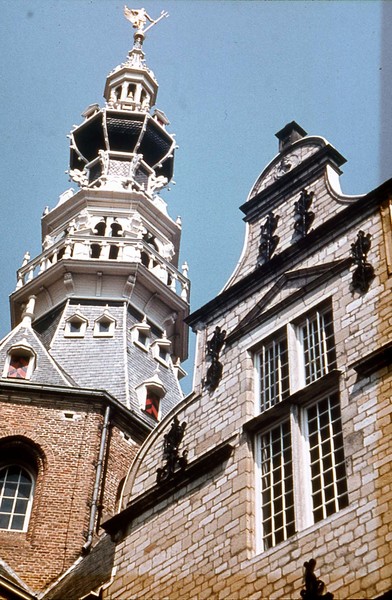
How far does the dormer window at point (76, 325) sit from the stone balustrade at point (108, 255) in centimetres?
322

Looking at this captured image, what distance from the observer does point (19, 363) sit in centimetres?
3100

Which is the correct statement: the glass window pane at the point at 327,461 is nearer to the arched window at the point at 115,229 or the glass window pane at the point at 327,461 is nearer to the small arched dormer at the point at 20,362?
the small arched dormer at the point at 20,362

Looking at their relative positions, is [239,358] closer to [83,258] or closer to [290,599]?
[290,599]

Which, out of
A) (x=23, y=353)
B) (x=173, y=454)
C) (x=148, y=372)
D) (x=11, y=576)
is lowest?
(x=173, y=454)

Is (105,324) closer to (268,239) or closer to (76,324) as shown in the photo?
(76,324)

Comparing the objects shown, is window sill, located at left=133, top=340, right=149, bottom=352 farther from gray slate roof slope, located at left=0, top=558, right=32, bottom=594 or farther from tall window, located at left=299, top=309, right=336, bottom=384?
tall window, located at left=299, top=309, right=336, bottom=384

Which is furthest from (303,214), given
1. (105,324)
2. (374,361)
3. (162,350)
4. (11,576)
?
(162,350)

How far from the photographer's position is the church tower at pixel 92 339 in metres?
26.4

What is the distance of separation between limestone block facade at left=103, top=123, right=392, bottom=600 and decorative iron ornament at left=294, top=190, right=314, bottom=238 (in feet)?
0.11

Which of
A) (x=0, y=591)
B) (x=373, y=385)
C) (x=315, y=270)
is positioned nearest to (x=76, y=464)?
(x=0, y=591)

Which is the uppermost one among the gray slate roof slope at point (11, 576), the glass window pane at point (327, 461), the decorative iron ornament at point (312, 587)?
the gray slate roof slope at point (11, 576)

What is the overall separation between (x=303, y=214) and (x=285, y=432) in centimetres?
416

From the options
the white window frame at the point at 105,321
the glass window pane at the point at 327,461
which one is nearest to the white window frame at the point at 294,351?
the glass window pane at the point at 327,461

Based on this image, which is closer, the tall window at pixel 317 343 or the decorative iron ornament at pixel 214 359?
the tall window at pixel 317 343
